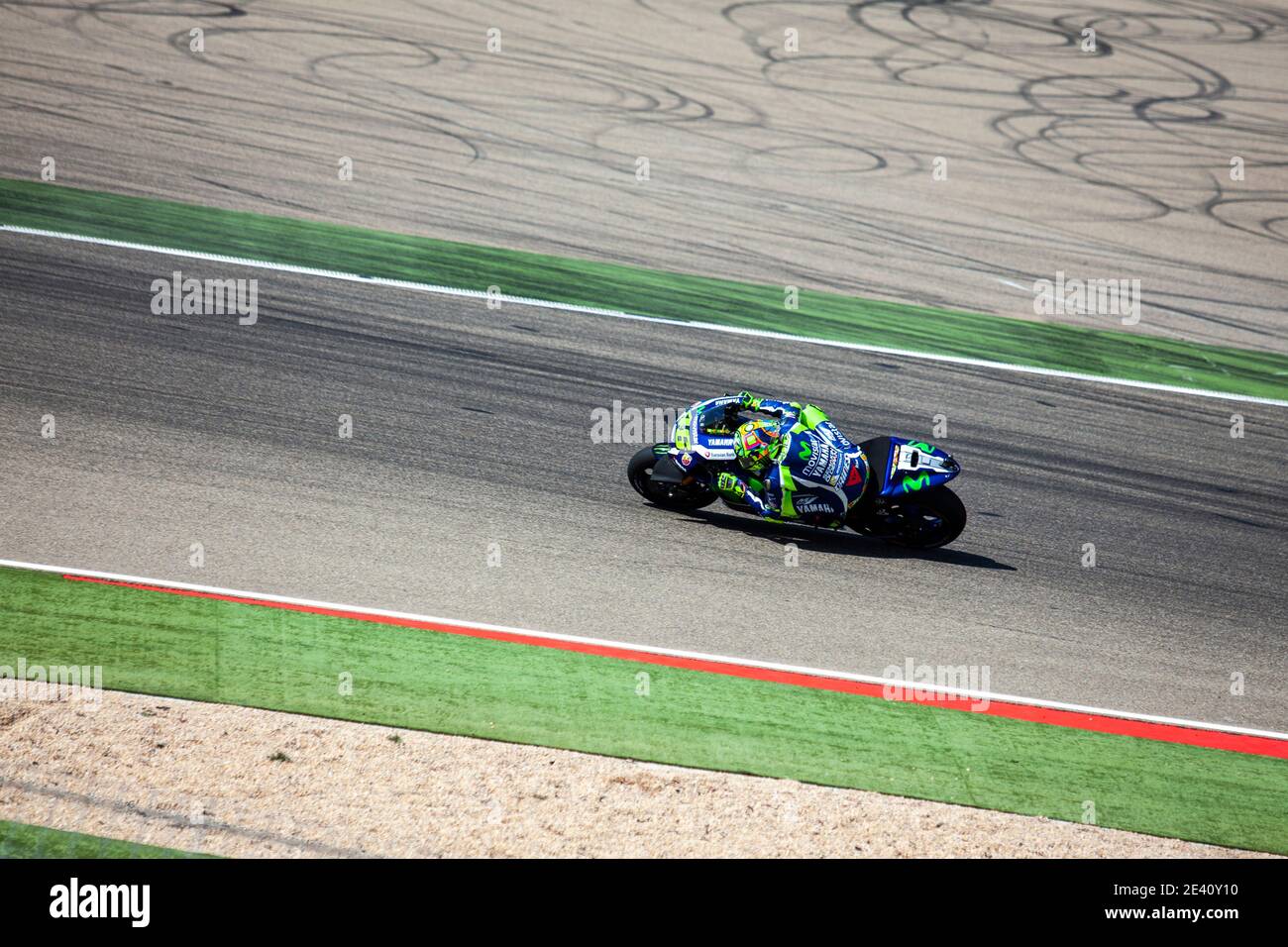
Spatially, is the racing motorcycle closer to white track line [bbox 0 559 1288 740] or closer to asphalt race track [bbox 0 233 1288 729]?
asphalt race track [bbox 0 233 1288 729]

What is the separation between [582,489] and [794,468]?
2311mm

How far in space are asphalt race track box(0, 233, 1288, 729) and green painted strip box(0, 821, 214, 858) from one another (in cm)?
312

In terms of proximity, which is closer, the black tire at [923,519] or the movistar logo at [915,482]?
the movistar logo at [915,482]

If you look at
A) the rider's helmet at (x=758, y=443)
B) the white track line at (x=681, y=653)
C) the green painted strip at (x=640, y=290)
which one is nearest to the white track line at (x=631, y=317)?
the green painted strip at (x=640, y=290)

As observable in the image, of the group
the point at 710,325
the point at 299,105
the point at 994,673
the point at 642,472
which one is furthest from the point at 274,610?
the point at 299,105

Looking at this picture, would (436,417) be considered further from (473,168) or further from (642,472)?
(473,168)

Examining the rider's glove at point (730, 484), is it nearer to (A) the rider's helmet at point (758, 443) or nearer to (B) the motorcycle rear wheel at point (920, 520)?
(A) the rider's helmet at point (758, 443)

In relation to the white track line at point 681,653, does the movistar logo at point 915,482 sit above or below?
above

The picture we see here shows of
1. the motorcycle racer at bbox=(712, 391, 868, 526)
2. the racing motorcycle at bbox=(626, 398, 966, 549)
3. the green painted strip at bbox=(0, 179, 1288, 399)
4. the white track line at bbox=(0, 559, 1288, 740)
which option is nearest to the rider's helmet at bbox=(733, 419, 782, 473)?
the motorcycle racer at bbox=(712, 391, 868, 526)

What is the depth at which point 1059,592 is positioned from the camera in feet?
35.2

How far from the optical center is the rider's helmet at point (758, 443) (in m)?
10.2

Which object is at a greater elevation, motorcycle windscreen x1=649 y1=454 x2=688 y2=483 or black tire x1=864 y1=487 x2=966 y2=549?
motorcycle windscreen x1=649 y1=454 x2=688 y2=483

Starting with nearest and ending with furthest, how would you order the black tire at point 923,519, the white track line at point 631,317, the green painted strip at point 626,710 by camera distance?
the green painted strip at point 626,710 → the black tire at point 923,519 → the white track line at point 631,317

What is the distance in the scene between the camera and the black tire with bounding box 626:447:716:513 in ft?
36.4
